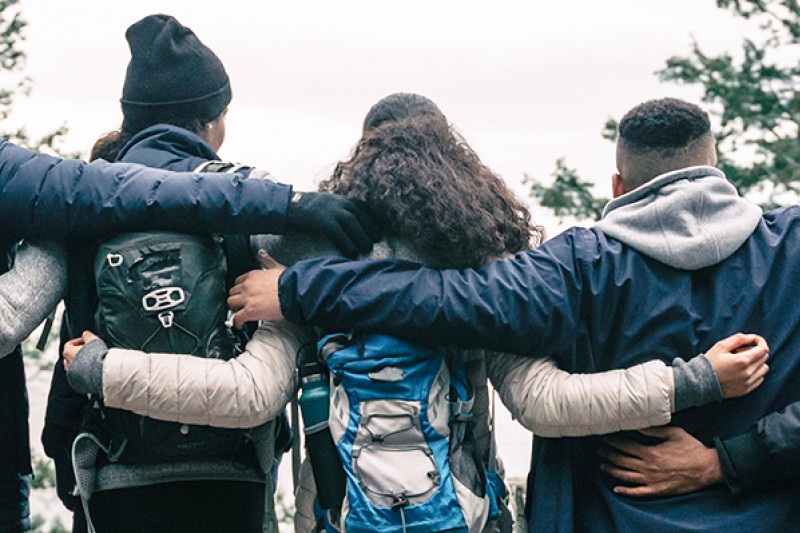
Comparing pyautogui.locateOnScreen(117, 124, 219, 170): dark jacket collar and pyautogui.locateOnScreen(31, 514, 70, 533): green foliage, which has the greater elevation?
pyautogui.locateOnScreen(117, 124, 219, 170): dark jacket collar

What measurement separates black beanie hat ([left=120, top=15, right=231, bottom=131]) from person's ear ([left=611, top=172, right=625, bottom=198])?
1.12 m

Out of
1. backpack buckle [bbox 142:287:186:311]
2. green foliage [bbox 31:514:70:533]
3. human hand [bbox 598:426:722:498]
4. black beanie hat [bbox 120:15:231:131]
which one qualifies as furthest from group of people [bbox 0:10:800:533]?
green foliage [bbox 31:514:70:533]

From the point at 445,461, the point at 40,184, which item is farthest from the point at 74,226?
the point at 445,461

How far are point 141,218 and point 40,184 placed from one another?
258 millimetres

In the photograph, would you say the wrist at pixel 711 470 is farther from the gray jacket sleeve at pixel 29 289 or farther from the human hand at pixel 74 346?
the gray jacket sleeve at pixel 29 289

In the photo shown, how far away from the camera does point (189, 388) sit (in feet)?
8.69

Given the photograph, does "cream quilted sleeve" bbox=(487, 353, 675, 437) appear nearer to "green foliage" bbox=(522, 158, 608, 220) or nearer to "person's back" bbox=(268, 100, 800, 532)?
"person's back" bbox=(268, 100, 800, 532)

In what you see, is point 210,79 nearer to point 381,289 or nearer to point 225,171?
point 225,171

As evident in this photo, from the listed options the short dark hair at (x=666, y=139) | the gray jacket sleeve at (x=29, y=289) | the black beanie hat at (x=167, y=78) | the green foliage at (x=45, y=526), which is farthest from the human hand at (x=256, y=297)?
the green foliage at (x=45, y=526)

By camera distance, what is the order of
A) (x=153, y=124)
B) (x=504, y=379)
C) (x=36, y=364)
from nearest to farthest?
(x=504, y=379) → (x=153, y=124) → (x=36, y=364)

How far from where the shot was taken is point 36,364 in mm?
6363

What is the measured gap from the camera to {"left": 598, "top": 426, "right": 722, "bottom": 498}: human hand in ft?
9.02

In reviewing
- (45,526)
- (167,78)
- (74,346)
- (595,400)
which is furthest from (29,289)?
(45,526)

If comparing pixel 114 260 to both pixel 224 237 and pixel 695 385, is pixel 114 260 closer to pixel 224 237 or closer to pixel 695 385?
pixel 224 237
